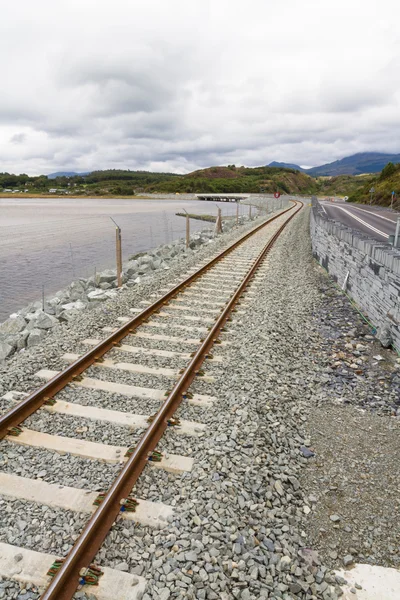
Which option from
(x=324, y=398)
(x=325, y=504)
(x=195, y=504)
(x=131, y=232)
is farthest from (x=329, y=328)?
(x=131, y=232)

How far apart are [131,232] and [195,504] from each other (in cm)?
3702

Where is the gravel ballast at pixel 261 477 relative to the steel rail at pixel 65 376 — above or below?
below

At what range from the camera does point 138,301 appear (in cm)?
992

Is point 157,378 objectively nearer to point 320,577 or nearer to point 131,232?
point 320,577

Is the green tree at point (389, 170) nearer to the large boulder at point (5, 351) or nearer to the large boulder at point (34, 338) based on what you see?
the large boulder at point (34, 338)

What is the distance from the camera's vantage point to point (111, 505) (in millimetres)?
3512

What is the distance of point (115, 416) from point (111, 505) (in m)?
1.51

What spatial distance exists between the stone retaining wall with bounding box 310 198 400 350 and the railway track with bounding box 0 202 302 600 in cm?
294

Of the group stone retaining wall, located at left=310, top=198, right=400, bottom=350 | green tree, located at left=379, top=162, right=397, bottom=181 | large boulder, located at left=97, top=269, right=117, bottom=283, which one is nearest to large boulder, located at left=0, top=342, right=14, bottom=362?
large boulder, located at left=97, top=269, right=117, bottom=283

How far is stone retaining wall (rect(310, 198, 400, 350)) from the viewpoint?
7324 millimetres

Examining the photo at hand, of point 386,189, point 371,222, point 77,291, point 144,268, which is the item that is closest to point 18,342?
point 77,291

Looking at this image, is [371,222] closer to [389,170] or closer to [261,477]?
[261,477]

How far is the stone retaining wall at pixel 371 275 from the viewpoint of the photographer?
732 centimetres

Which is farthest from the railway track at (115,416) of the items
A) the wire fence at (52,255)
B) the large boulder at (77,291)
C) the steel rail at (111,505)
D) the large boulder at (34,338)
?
the wire fence at (52,255)
